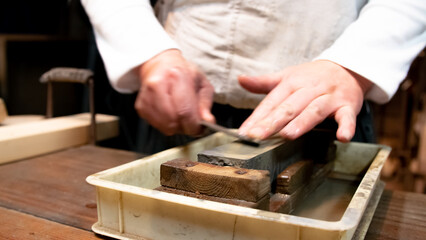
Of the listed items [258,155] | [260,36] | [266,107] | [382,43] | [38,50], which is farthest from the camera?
[38,50]

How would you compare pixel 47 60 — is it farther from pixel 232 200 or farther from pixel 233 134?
pixel 232 200

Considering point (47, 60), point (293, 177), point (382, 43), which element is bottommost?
point (47, 60)

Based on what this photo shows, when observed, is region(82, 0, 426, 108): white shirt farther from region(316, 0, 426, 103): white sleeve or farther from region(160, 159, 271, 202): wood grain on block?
region(160, 159, 271, 202): wood grain on block

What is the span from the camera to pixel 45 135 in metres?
1.21

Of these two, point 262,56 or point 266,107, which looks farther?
point 262,56

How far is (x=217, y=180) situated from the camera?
605mm

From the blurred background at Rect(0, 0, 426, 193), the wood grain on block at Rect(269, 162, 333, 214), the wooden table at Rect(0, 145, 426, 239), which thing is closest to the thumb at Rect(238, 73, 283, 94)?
the wood grain on block at Rect(269, 162, 333, 214)

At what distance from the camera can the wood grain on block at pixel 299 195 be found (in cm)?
68

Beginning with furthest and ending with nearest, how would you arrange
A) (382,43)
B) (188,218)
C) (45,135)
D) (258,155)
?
(45,135), (382,43), (258,155), (188,218)

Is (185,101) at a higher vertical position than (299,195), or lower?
higher

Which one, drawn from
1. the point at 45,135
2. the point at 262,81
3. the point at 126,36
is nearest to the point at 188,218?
the point at 262,81

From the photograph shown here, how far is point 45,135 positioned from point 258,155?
78 centimetres

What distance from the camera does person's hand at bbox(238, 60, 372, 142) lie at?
0.75 meters

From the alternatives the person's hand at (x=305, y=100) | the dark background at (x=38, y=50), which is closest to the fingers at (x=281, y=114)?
the person's hand at (x=305, y=100)
